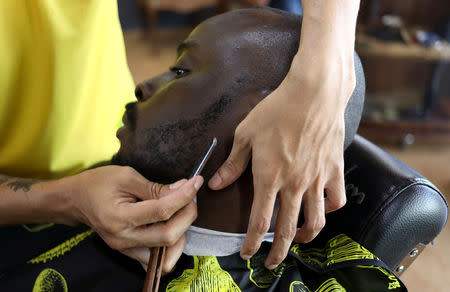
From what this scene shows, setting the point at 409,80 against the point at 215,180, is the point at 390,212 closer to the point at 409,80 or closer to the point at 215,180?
the point at 215,180

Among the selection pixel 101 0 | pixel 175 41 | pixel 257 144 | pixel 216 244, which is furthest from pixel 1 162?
pixel 175 41

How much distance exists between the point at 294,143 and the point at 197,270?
0.40 m

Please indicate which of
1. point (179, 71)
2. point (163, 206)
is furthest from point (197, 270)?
point (179, 71)

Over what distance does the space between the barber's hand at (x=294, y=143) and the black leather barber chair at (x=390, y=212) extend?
21 cm

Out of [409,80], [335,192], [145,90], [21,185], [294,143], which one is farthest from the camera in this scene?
[409,80]

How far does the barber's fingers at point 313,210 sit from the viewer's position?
715mm

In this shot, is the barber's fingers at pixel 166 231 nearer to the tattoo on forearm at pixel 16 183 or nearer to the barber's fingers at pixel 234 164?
the barber's fingers at pixel 234 164

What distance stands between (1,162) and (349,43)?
102 centimetres

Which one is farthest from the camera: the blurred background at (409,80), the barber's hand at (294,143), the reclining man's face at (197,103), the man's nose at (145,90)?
the blurred background at (409,80)

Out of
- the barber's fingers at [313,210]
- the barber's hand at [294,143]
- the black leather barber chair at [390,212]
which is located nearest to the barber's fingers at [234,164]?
the barber's hand at [294,143]

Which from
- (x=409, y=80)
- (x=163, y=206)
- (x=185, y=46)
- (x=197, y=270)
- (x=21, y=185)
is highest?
(x=185, y=46)

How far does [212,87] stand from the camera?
0.78 m

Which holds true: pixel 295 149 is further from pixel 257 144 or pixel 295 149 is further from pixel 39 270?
pixel 39 270

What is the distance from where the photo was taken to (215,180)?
74 centimetres
